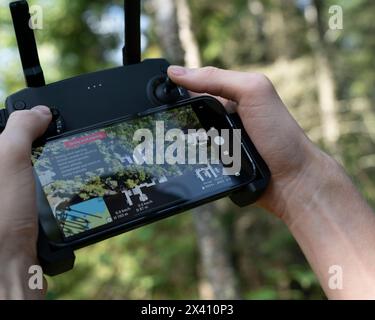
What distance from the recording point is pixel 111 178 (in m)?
1.09

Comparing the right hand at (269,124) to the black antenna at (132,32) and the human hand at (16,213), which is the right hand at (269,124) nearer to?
the black antenna at (132,32)

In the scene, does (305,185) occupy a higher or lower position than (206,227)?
higher

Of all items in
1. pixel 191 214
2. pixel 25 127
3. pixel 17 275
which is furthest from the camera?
pixel 191 214

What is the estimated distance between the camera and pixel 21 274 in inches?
36.1

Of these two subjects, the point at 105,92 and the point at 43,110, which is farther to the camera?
the point at 105,92

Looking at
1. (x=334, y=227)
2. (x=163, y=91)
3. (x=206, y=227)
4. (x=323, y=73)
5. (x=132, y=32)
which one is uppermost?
(x=132, y=32)

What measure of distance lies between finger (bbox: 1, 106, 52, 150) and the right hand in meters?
0.35

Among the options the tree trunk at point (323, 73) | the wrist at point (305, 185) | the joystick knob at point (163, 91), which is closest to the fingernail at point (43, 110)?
the joystick knob at point (163, 91)

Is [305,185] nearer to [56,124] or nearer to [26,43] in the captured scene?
[56,124]

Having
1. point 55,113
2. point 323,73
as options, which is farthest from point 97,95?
point 323,73

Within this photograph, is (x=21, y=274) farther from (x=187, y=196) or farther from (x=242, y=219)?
(x=242, y=219)

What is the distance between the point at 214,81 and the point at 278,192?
344mm

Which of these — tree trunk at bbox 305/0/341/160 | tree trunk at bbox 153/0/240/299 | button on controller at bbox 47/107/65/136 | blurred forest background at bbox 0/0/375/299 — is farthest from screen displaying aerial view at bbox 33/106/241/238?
tree trunk at bbox 305/0/341/160

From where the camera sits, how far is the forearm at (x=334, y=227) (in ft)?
3.43
